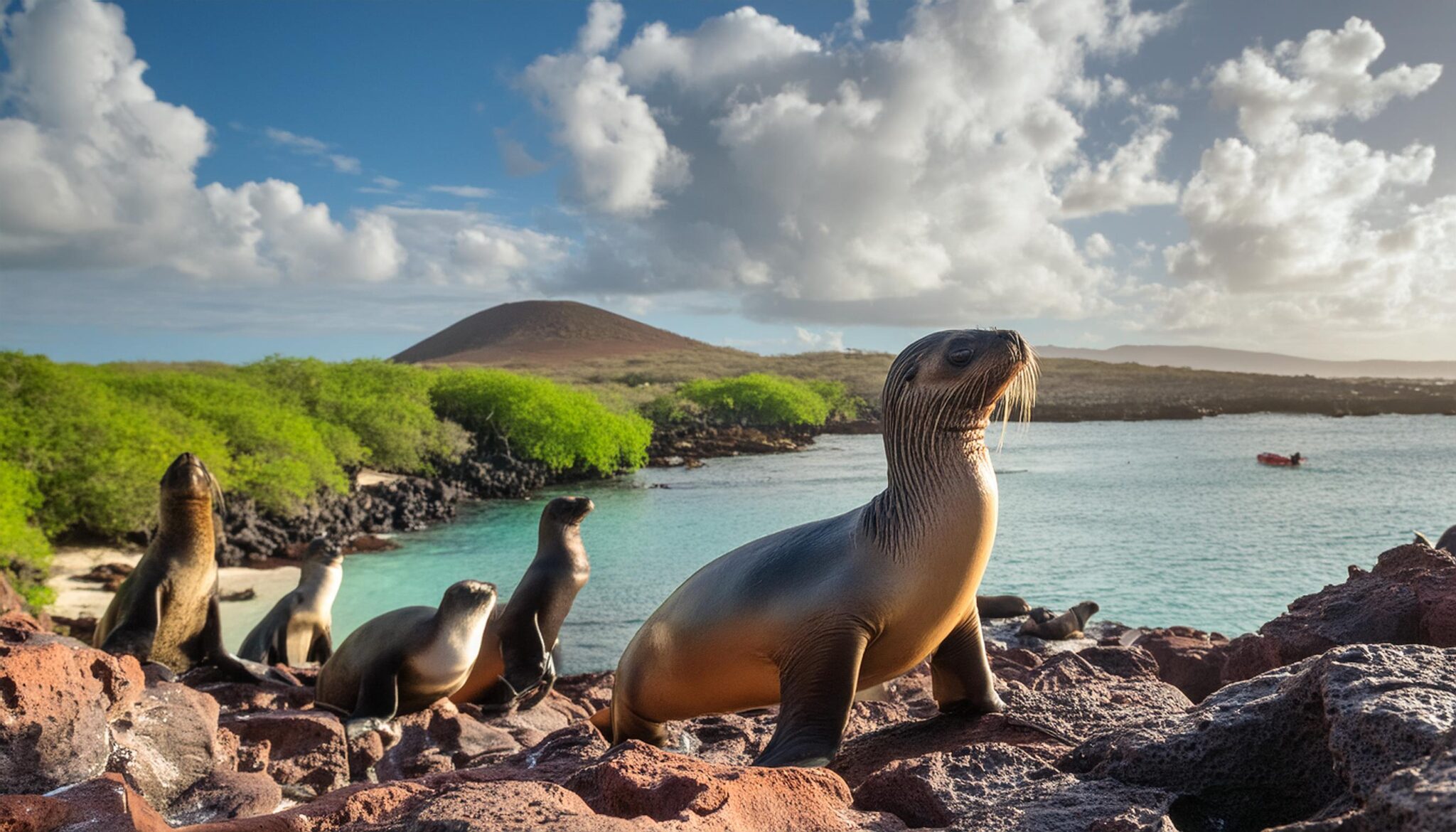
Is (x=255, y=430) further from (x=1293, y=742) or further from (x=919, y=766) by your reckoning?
(x=1293, y=742)

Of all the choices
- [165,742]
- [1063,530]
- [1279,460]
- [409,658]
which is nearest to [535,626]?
[409,658]

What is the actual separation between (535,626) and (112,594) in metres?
11.2

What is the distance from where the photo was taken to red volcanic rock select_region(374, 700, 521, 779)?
539 cm

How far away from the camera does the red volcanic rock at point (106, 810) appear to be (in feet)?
7.13

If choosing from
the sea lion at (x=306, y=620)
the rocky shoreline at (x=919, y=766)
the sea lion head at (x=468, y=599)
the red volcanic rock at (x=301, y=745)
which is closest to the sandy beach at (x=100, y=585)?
the sea lion at (x=306, y=620)

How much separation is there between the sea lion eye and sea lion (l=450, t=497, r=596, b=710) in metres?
5.61

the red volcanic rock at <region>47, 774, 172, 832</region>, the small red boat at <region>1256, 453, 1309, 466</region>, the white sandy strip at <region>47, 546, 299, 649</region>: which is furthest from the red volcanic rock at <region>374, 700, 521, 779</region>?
the small red boat at <region>1256, 453, 1309, 466</region>

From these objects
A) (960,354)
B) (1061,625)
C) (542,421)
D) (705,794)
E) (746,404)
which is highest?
(960,354)

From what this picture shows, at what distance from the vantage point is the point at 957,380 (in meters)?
3.39

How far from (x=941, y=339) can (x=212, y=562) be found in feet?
25.2

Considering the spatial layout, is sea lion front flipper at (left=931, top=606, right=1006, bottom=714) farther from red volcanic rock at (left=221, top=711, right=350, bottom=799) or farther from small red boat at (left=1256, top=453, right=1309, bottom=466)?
small red boat at (left=1256, top=453, right=1309, bottom=466)

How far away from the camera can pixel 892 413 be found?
358cm

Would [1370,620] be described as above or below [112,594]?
above

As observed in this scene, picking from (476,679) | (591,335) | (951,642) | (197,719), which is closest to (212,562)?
(476,679)
